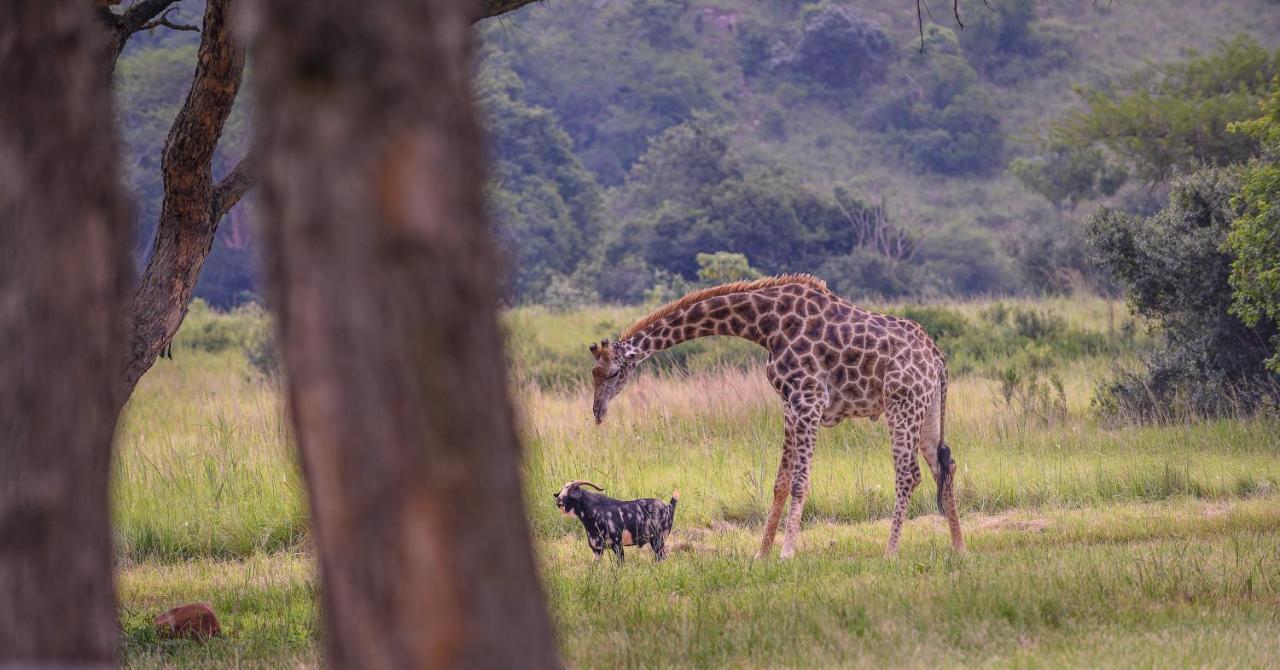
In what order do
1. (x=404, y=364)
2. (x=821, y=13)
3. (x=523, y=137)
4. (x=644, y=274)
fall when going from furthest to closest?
(x=821, y=13) < (x=523, y=137) < (x=644, y=274) < (x=404, y=364)

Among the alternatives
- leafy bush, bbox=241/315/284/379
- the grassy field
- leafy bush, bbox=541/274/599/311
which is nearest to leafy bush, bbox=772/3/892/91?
leafy bush, bbox=541/274/599/311

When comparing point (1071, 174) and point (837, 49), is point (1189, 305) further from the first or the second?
point (837, 49)

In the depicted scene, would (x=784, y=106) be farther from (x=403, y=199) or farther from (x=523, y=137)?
(x=403, y=199)

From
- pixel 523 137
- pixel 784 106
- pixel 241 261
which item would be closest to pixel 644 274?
pixel 523 137

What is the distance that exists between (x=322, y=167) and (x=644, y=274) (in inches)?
1506

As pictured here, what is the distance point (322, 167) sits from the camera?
2568mm

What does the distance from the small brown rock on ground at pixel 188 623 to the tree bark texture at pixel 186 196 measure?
117 centimetres

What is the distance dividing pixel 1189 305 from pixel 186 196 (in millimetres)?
11138

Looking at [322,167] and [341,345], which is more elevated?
[322,167]

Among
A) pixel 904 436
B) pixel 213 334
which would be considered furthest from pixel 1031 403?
pixel 213 334

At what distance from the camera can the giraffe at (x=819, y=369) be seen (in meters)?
9.00

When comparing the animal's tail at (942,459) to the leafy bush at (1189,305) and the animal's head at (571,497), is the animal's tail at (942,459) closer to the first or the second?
the animal's head at (571,497)

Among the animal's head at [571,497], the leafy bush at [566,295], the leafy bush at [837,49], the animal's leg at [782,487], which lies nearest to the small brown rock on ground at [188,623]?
the animal's head at [571,497]

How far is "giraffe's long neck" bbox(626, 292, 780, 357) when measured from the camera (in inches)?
366
